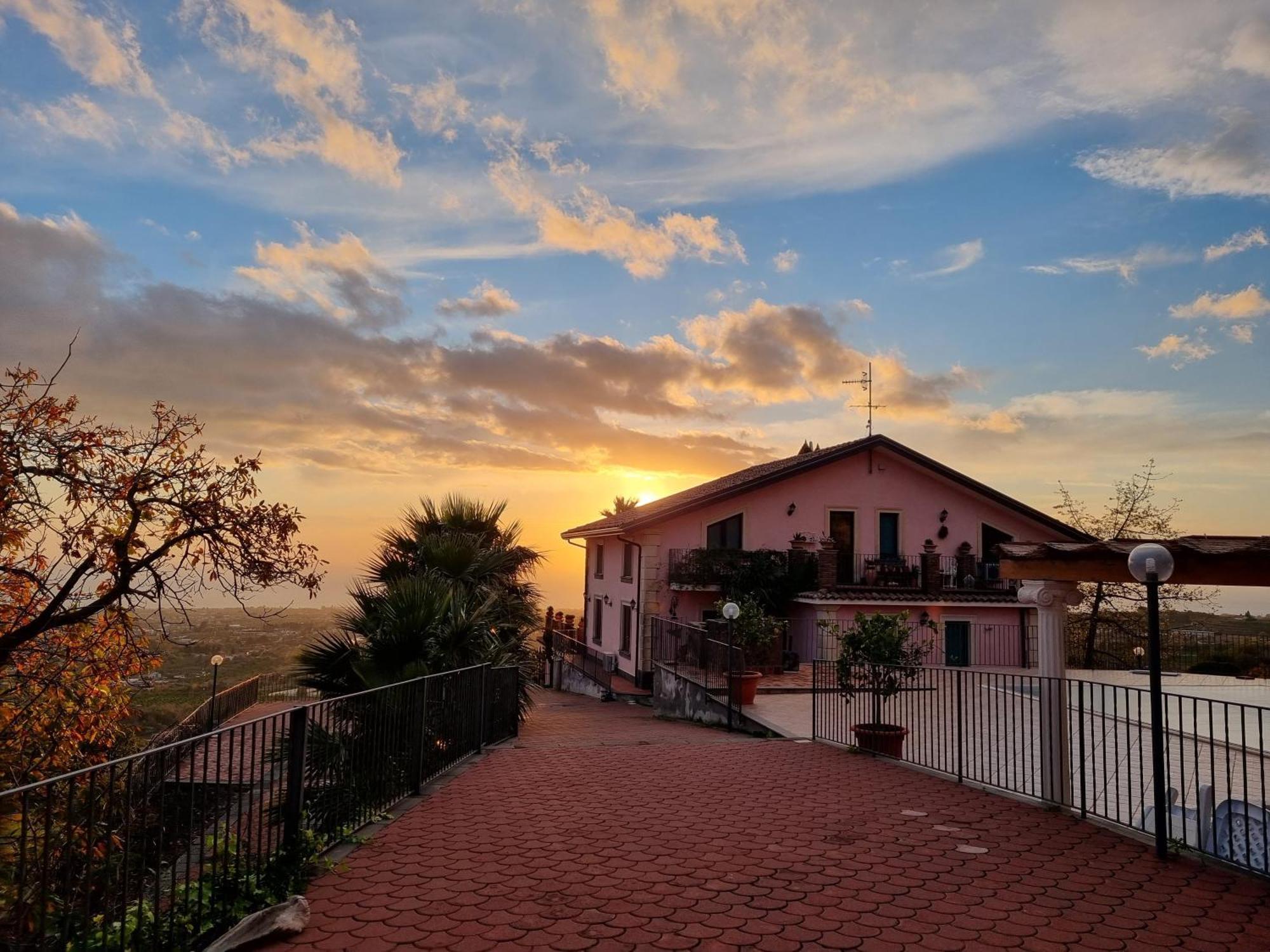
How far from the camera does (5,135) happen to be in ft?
29.5

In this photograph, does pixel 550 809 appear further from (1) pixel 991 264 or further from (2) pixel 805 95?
(1) pixel 991 264

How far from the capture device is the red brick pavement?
433 centimetres

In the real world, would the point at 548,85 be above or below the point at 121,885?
above

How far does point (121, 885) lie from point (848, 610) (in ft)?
75.5

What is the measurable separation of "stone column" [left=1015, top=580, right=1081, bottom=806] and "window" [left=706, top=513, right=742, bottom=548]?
1772 centimetres

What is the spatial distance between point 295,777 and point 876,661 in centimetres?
811

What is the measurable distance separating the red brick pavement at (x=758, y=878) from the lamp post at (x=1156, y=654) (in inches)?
9.8

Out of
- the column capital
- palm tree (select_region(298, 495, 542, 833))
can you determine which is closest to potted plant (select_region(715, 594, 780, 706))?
palm tree (select_region(298, 495, 542, 833))

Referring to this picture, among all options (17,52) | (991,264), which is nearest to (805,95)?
(991,264)

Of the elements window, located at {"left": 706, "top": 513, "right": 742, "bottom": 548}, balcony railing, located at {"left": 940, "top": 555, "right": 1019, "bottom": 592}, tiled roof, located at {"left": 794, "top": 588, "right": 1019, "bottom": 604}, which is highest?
window, located at {"left": 706, "top": 513, "right": 742, "bottom": 548}

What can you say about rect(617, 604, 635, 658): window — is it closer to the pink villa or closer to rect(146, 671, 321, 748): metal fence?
the pink villa

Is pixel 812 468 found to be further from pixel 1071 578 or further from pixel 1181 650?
pixel 1071 578

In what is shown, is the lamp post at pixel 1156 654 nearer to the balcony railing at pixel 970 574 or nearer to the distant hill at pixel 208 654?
the distant hill at pixel 208 654

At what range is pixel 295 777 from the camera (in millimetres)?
5125
